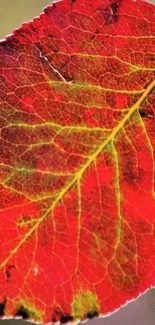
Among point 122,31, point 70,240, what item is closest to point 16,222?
point 70,240

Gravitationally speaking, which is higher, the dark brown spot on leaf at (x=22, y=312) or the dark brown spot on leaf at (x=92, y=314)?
the dark brown spot on leaf at (x=22, y=312)

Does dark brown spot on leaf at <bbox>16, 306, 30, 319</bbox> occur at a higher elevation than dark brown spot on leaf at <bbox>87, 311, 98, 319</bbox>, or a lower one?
higher

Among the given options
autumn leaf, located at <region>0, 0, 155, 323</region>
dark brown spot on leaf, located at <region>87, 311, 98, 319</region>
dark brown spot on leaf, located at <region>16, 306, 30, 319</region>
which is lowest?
dark brown spot on leaf, located at <region>87, 311, 98, 319</region>

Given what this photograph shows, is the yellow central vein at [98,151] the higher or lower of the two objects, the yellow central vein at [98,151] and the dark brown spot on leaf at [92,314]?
the higher

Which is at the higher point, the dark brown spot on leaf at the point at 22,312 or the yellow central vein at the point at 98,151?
the yellow central vein at the point at 98,151

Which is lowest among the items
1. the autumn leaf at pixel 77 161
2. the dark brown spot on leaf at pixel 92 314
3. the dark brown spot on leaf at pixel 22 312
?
the dark brown spot on leaf at pixel 92 314

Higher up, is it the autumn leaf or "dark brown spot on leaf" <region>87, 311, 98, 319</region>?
the autumn leaf

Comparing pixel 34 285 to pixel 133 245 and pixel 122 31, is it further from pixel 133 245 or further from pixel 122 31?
pixel 122 31

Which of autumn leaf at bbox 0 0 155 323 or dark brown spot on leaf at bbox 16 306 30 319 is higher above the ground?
autumn leaf at bbox 0 0 155 323
